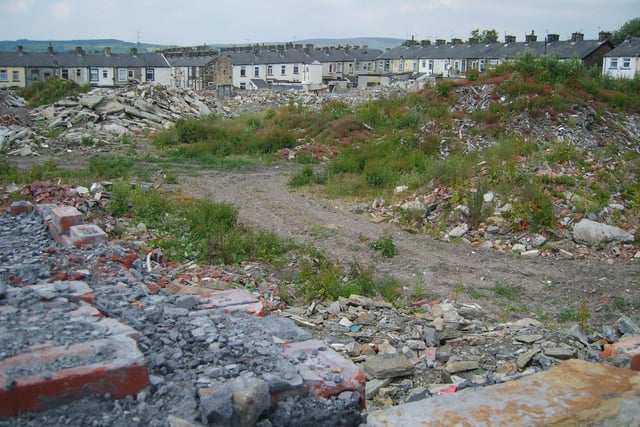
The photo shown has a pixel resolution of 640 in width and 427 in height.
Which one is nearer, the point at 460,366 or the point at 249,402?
the point at 249,402

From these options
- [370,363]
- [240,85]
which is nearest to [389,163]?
[370,363]

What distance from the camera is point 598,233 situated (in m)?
10.4

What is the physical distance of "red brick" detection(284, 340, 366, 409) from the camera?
4.18m

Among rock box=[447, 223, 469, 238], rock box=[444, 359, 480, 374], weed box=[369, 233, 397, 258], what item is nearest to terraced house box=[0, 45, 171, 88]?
rock box=[447, 223, 469, 238]

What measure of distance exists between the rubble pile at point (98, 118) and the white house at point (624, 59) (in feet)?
102

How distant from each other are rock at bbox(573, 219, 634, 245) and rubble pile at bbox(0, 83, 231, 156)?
655 inches

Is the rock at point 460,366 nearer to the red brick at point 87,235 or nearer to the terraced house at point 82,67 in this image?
the red brick at point 87,235

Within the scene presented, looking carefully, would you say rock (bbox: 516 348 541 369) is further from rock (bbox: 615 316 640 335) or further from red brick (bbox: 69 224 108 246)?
red brick (bbox: 69 224 108 246)

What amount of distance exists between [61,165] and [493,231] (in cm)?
1292

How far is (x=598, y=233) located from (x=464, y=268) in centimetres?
272

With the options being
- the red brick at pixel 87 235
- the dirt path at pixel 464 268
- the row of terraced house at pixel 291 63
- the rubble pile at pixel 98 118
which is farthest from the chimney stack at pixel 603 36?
the red brick at pixel 87 235

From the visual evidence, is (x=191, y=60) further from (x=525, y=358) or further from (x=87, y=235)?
(x=525, y=358)

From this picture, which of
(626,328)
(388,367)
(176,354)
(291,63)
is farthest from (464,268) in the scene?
(291,63)

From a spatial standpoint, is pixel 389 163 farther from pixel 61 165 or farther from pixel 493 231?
pixel 61 165
